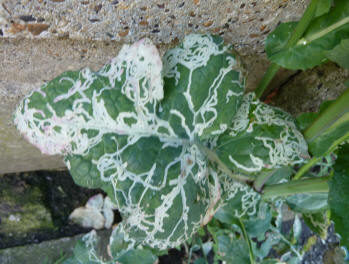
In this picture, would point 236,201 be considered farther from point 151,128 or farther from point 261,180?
point 151,128

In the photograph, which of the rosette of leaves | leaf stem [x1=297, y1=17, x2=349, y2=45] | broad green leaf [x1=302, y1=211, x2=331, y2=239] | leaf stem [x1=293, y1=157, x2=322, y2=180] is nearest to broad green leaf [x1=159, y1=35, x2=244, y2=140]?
the rosette of leaves

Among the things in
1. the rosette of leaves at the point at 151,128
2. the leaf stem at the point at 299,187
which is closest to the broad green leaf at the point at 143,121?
the rosette of leaves at the point at 151,128

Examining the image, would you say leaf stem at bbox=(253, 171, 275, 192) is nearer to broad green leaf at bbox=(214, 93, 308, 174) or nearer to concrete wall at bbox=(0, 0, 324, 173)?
broad green leaf at bbox=(214, 93, 308, 174)

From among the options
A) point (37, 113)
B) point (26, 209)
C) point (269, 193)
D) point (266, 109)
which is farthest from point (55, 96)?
point (26, 209)

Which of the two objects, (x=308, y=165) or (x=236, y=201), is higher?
(x=308, y=165)

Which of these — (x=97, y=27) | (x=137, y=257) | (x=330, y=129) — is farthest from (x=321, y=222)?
(x=97, y=27)

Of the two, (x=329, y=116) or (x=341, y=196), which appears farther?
(x=329, y=116)
